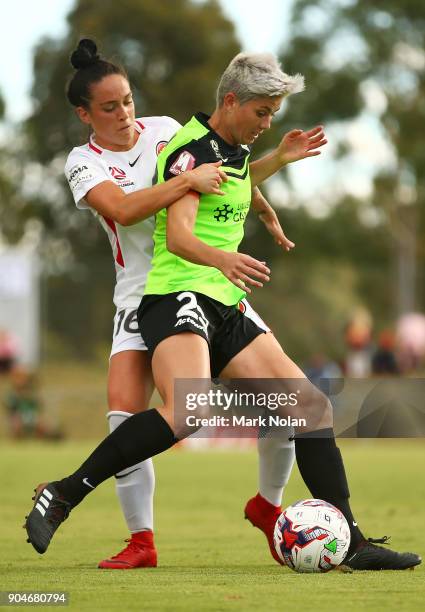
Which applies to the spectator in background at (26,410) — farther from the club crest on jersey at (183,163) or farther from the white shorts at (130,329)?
the club crest on jersey at (183,163)

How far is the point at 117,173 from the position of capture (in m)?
6.15

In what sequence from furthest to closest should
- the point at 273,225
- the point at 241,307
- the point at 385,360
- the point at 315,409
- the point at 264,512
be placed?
the point at 385,360
the point at 273,225
the point at 264,512
the point at 241,307
the point at 315,409

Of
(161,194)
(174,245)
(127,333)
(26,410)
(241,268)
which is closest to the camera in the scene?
(241,268)

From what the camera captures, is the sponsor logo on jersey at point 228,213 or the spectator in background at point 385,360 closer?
the sponsor logo on jersey at point 228,213

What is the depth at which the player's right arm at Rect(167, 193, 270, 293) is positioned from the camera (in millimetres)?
5328

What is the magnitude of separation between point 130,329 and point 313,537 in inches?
50.8

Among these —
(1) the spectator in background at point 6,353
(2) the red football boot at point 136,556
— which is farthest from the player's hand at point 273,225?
(1) the spectator in background at point 6,353

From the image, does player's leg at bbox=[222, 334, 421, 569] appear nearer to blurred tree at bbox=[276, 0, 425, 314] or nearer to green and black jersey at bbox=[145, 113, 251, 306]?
green and black jersey at bbox=[145, 113, 251, 306]

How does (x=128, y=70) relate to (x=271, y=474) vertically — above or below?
above

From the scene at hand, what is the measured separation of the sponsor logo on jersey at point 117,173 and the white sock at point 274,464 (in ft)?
4.55

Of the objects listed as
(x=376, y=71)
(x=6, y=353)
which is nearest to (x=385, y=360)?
(x=6, y=353)

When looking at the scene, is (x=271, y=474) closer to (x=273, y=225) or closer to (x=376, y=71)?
(x=273, y=225)

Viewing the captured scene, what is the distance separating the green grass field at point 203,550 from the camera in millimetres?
4676

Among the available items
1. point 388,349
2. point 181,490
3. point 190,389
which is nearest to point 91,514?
point 181,490
